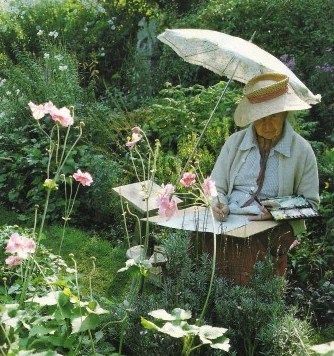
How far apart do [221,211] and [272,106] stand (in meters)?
0.73

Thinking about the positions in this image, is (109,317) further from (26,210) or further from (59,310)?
(26,210)

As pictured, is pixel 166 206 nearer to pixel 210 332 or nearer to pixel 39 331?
pixel 210 332

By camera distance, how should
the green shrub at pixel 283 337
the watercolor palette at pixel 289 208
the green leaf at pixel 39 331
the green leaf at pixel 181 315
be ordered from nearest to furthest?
the green leaf at pixel 181 315
the green leaf at pixel 39 331
the green shrub at pixel 283 337
the watercolor palette at pixel 289 208

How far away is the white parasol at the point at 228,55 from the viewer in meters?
4.28

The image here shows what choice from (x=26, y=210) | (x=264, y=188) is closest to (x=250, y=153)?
(x=264, y=188)

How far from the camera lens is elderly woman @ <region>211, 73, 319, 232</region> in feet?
14.1

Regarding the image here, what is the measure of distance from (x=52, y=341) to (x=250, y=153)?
178cm

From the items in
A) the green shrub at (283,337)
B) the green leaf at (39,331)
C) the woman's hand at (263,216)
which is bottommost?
the green shrub at (283,337)

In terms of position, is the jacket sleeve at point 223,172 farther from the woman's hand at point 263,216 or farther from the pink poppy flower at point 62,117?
the pink poppy flower at point 62,117

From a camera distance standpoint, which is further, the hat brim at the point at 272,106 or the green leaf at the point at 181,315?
the hat brim at the point at 272,106

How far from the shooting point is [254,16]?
28.2 ft

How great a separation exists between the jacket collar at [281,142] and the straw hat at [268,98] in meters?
0.13

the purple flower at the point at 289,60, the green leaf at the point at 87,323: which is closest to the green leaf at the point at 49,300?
the green leaf at the point at 87,323

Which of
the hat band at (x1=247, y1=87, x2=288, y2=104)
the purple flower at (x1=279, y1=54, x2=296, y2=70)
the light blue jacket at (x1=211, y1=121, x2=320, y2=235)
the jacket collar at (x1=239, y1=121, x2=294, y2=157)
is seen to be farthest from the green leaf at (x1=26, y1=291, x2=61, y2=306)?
the purple flower at (x1=279, y1=54, x2=296, y2=70)
